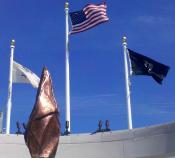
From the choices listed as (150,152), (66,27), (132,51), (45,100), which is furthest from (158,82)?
(45,100)

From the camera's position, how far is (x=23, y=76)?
28812mm

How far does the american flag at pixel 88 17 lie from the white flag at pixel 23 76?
12.4ft

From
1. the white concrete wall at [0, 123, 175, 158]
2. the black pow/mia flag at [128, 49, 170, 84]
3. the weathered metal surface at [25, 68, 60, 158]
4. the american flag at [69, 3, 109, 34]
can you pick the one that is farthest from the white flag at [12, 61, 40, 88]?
the weathered metal surface at [25, 68, 60, 158]

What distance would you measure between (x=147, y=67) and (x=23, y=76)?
7.27 meters

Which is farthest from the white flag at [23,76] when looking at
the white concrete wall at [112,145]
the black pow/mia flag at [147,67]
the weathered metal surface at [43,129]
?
the weathered metal surface at [43,129]

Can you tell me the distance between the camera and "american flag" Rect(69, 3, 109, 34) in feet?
92.7

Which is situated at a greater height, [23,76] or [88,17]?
[88,17]

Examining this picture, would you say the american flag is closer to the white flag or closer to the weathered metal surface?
the white flag

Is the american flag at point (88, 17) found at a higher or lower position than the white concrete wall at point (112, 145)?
higher

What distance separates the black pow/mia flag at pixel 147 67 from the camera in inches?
1058

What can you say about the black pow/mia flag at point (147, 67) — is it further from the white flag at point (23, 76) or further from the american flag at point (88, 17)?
the white flag at point (23, 76)

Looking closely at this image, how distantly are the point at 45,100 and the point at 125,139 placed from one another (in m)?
11.8

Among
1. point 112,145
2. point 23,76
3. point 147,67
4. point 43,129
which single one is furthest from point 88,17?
point 43,129

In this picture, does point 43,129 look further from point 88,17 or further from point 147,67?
point 88,17
